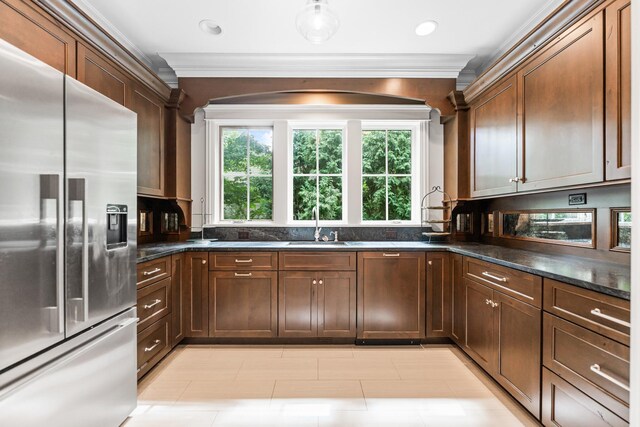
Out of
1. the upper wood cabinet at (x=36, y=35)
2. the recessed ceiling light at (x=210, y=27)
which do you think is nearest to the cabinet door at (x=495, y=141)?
the recessed ceiling light at (x=210, y=27)

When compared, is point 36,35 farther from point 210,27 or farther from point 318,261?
point 318,261

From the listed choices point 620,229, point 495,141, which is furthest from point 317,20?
point 620,229

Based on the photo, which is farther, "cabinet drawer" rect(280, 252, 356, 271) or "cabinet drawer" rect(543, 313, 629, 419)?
"cabinet drawer" rect(280, 252, 356, 271)

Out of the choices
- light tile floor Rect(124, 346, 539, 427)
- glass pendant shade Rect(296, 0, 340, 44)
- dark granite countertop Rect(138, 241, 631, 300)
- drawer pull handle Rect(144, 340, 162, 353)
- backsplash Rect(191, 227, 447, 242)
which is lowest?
light tile floor Rect(124, 346, 539, 427)

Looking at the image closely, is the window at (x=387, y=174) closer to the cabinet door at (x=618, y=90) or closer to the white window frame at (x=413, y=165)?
the white window frame at (x=413, y=165)

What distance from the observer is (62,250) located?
1.28 meters

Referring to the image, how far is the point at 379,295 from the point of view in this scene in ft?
9.05

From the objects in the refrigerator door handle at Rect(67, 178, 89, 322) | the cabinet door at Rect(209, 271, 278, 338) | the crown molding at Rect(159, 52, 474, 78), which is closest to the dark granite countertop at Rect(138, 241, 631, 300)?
the cabinet door at Rect(209, 271, 278, 338)

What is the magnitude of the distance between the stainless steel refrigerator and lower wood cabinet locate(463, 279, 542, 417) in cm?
217

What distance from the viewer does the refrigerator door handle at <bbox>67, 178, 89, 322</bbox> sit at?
4.36 feet

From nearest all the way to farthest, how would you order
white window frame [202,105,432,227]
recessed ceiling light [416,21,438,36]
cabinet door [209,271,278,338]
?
recessed ceiling light [416,21,438,36]
cabinet door [209,271,278,338]
white window frame [202,105,432,227]

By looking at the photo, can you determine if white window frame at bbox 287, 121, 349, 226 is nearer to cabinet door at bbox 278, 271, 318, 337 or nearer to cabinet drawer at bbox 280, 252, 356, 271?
cabinet drawer at bbox 280, 252, 356, 271

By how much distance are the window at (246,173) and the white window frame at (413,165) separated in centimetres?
103

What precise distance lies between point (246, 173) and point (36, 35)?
2011 millimetres
